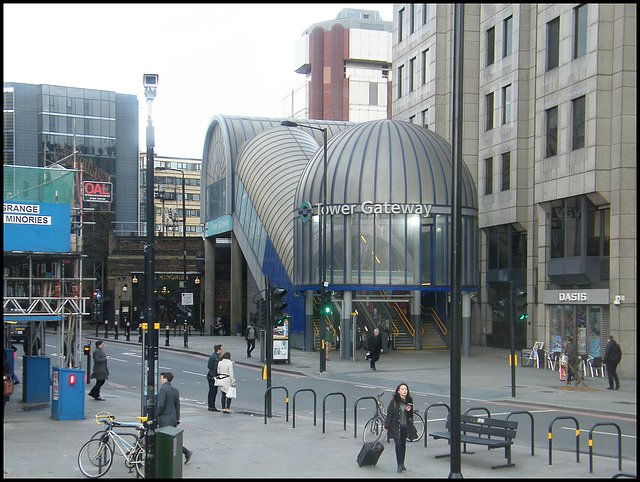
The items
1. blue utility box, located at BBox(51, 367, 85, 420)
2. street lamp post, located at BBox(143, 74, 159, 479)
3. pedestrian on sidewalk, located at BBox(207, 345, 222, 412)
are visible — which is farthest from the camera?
pedestrian on sidewalk, located at BBox(207, 345, 222, 412)

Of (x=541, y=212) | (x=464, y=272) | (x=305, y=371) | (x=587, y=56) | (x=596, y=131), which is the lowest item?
(x=305, y=371)

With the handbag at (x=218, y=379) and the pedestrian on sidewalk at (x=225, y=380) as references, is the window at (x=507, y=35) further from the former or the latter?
the handbag at (x=218, y=379)

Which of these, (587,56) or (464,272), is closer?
(587,56)

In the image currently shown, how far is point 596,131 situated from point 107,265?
159ft

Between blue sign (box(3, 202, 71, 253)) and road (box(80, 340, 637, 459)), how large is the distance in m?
6.37

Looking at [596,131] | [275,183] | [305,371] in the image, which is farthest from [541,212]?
[275,183]

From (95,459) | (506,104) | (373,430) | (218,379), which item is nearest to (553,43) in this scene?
(506,104)

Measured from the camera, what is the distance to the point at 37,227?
65.1ft

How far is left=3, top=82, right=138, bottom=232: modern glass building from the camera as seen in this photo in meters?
87.6

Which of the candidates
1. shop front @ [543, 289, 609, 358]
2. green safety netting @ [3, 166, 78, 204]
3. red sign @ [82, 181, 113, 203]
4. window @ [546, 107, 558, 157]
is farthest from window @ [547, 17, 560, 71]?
green safety netting @ [3, 166, 78, 204]

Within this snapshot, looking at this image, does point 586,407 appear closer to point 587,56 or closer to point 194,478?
point 194,478

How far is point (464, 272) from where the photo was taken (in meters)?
38.8

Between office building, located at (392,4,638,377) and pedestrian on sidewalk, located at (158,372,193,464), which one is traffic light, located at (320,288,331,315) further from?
pedestrian on sidewalk, located at (158,372,193,464)

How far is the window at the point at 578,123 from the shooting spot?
31.3 m
